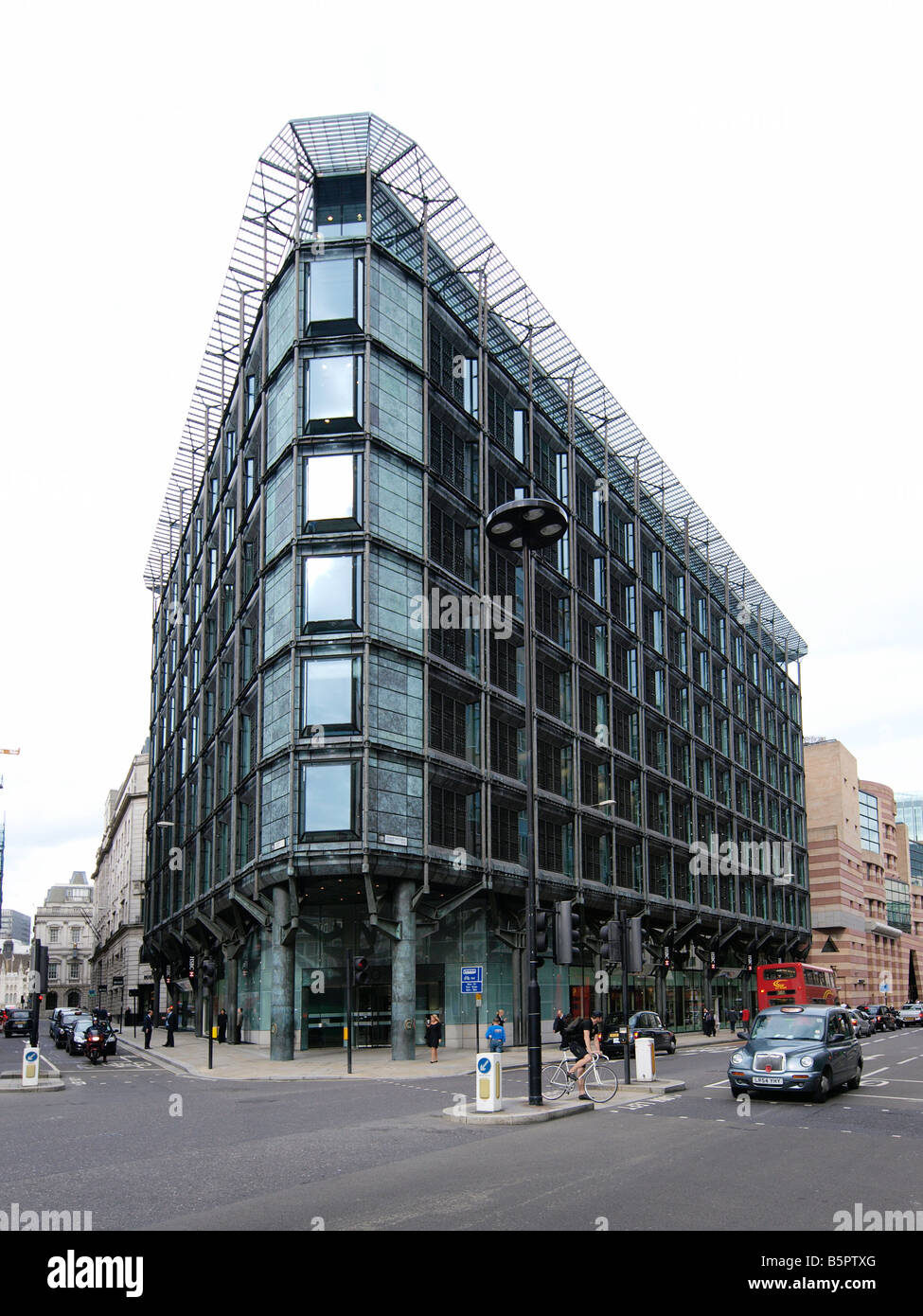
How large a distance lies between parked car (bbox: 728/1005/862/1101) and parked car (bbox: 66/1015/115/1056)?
25497 millimetres

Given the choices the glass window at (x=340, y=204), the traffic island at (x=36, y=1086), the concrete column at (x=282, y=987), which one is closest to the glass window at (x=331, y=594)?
the concrete column at (x=282, y=987)

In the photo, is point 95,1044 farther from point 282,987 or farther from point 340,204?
point 340,204

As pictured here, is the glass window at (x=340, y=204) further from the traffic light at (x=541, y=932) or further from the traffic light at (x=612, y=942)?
the traffic light at (x=541, y=932)

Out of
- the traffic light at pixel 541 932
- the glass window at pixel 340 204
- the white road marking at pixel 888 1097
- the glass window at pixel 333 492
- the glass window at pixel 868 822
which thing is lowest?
the white road marking at pixel 888 1097

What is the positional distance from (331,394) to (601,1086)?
26.0 meters

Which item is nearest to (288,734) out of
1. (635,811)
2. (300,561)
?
(300,561)

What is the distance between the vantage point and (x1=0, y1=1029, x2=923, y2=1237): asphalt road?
990cm

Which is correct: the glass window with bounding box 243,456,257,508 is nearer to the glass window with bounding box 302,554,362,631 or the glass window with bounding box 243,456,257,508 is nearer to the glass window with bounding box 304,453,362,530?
the glass window with bounding box 304,453,362,530

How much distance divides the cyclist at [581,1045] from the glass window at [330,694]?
17.4 metres

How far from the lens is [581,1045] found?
20.8m

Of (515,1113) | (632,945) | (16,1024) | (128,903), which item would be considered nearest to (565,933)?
(632,945)

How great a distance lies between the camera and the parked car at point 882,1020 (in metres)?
71.8

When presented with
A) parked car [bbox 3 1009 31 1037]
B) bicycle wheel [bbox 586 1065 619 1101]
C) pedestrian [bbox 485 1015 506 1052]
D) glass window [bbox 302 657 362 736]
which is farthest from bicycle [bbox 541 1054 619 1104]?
parked car [bbox 3 1009 31 1037]
